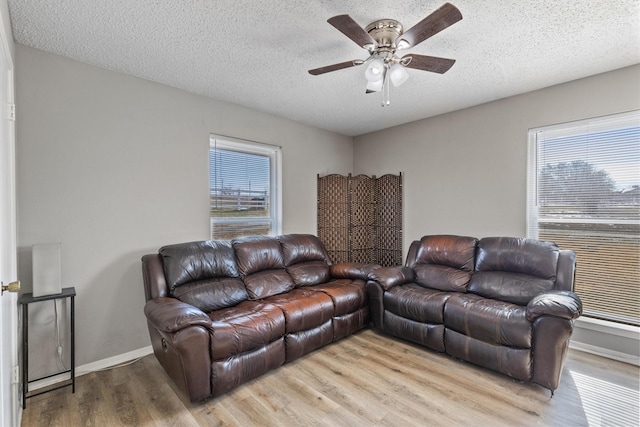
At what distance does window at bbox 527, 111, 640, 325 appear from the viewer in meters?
2.67

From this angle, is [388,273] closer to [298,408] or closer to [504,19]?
[298,408]

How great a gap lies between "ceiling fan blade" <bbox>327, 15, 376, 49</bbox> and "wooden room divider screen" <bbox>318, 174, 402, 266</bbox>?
2604mm

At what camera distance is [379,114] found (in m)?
3.91

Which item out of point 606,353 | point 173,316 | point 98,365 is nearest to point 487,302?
point 606,353

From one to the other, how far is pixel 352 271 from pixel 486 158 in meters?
2.04

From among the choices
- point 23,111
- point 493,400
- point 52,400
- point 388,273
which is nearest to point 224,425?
point 52,400

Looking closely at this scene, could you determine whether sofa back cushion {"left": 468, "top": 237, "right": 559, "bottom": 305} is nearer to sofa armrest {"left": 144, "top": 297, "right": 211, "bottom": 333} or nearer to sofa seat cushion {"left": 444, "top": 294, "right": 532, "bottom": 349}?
sofa seat cushion {"left": 444, "top": 294, "right": 532, "bottom": 349}

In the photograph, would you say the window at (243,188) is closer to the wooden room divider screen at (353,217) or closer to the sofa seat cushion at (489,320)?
the wooden room divider screen at (353,217)

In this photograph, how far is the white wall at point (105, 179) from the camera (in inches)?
90.4

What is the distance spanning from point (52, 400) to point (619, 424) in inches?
146

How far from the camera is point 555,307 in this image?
2105 mm

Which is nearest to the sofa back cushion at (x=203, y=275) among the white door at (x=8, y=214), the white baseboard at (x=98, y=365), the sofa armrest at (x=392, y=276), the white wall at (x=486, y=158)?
the white baseboard at (x=98, y=365)

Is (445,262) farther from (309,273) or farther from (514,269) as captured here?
(309,273)

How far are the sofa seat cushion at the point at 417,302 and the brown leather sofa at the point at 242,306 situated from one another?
333 millimetres
